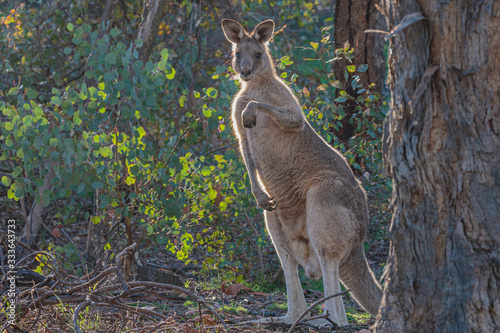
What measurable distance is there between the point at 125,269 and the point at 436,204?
345 centimetres

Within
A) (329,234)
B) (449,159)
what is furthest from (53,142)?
(449,159)

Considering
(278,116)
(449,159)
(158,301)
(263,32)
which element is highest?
(263,32)

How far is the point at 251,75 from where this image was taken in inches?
180

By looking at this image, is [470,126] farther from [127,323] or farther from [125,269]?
[125,269]

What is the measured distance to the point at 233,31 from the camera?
498cm

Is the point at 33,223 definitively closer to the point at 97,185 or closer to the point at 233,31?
the point at 97,185

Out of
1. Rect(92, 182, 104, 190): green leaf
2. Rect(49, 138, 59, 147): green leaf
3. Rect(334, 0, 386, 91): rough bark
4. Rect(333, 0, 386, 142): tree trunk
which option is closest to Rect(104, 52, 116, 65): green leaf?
Rect(49, 138, 59, 147): green leaf

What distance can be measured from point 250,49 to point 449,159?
277 centimetres

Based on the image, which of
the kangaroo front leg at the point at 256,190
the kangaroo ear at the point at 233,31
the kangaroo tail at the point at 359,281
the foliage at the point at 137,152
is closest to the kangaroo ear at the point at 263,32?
the kangaroo ear at the point at 233,31

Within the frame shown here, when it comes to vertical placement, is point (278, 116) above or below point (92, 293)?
above

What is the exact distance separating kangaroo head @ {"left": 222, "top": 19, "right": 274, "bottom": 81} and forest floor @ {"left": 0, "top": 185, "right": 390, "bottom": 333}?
1.79m

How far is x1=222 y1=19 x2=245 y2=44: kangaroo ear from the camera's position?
16.1 feet

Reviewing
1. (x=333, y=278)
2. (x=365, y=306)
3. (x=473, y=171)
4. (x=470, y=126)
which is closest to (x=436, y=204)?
(x=473, y=171)

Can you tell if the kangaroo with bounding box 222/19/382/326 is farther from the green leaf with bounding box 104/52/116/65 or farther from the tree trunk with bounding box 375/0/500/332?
the tree trunk with bounding box 375/0/500/332
